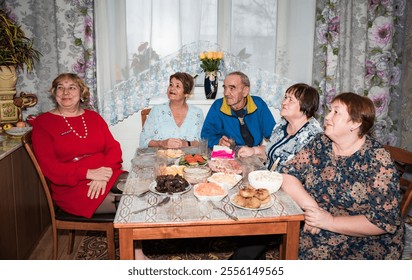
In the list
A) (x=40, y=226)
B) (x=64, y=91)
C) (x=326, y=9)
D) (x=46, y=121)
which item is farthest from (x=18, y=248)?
(x=326, y=9)

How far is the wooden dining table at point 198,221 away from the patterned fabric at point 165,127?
3.89 feet

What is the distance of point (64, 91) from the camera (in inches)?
91.7

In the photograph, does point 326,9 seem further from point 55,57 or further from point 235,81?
point 55,57

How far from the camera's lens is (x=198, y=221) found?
1.38m

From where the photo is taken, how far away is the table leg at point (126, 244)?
1.38 m

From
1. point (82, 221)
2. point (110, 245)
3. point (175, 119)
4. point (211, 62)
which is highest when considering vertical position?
point (211, 62)

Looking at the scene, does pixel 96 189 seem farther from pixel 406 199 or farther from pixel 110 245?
pixel 406 199

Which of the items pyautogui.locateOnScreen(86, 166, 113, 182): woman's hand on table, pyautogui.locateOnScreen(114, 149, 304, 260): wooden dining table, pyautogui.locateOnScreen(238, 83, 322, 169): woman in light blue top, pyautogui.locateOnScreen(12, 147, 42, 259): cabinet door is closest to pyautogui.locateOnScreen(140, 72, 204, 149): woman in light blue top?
pyautogui.locateOnScreen(86, 166, 113, 182): woman's hand on table

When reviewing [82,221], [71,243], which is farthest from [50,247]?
[82,221]

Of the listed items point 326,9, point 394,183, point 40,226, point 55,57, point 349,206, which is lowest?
point 40,226

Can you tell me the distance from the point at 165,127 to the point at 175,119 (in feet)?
0.31

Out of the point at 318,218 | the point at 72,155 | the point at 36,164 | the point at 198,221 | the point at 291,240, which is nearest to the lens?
the point at 198,221

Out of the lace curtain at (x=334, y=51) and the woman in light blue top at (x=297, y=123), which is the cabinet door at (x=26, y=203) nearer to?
the lace curtain at (x=334, y=51)

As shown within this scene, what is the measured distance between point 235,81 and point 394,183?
53.4 inches
